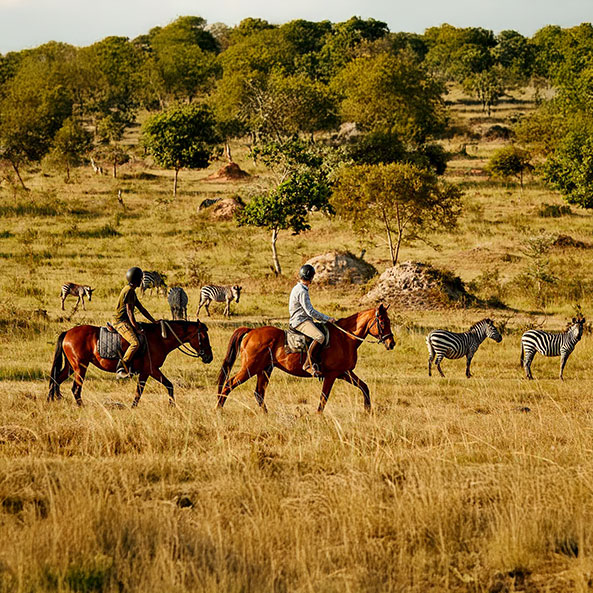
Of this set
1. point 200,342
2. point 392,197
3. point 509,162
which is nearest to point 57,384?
point 200,342

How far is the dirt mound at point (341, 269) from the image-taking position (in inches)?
1266

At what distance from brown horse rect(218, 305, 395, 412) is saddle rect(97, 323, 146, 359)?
5.75ft

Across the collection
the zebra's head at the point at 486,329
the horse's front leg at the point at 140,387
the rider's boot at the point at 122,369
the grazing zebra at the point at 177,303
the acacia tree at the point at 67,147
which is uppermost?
the acacia tree at the point at 67,147

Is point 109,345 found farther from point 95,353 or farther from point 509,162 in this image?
point 509,162

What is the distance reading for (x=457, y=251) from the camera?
3825 centimetres

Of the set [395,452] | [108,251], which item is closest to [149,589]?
[395,452]

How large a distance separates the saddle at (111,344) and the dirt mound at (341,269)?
20.3m

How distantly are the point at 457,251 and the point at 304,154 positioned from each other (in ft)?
33.3

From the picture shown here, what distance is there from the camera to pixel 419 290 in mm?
27953

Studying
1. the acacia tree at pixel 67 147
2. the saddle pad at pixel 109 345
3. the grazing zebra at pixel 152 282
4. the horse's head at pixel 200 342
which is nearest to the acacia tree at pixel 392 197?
the grazing zebra at pixel 152 282

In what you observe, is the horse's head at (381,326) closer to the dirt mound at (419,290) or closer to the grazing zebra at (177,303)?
the grazing zebra at (177,303)

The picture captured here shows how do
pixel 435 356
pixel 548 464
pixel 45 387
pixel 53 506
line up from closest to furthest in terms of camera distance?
1. pixel 53 506
2. pixel 548 464
3. pixel 45 387
4. pixel 435 356

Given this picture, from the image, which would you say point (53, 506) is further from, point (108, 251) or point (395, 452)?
point (108, 251)

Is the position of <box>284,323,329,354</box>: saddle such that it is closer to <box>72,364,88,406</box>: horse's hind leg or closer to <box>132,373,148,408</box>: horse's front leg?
<box>132,373,148,408</box>: horse's front leg
